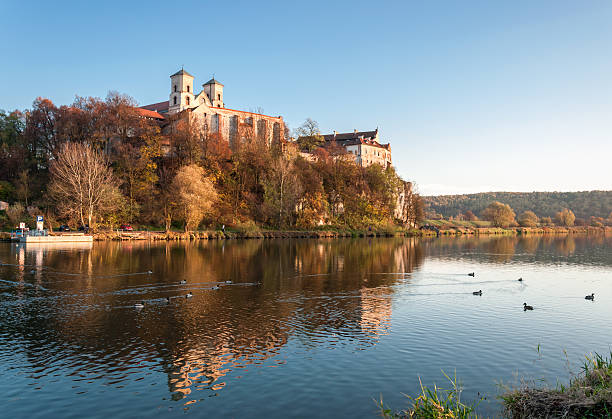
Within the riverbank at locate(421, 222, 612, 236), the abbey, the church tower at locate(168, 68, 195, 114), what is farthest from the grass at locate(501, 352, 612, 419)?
the church tower at locate(168, 68, 195, 114)

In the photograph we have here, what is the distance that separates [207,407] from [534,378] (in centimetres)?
914

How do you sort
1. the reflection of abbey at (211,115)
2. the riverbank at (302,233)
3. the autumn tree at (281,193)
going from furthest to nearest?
the reflection of abbey at (211,115) < the autumn tree at (281,193) < the riverbank at (302,233)

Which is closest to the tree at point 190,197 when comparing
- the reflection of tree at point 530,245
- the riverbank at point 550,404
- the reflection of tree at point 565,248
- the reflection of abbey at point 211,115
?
the reflection of abbey at point 211,115

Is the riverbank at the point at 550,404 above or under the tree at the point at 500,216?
under

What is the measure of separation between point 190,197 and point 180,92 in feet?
185

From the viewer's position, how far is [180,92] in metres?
117

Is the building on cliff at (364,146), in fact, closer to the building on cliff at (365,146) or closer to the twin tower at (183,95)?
the building on cliff at (365,146)

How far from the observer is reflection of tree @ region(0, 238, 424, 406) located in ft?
44.6

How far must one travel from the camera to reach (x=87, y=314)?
19.1 m

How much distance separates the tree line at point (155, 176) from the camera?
69375 millimetres

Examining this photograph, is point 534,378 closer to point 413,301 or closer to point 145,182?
point 413,301

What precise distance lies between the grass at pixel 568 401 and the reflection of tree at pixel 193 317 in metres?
6.71

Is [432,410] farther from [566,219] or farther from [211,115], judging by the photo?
[566,219]


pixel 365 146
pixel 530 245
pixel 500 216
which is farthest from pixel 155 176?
pixel 500 216
